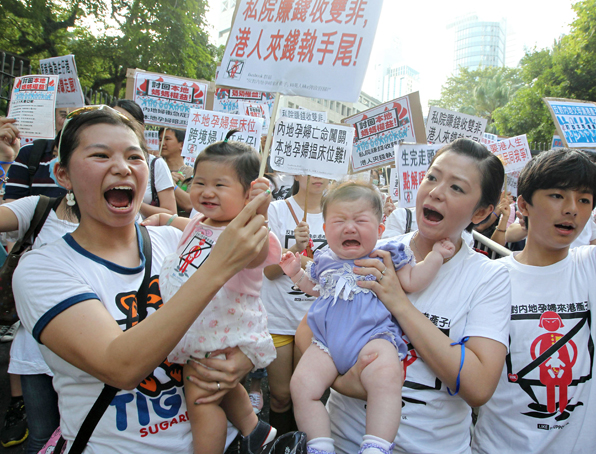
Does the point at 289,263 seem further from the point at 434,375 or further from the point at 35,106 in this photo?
the point at 35,106

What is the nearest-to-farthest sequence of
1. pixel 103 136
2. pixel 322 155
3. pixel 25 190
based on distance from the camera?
pixel 103 136, pixel 25 190, pixel 322 155

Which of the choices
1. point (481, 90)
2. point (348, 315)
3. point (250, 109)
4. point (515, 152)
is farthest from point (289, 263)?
point (481, 90)

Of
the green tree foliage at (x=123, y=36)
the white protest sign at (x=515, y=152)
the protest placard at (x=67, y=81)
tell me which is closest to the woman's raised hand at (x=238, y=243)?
the protest placard at (x=67, y=81)

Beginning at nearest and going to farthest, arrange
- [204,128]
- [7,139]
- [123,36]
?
[7,139]
[204,128]
[123,36]

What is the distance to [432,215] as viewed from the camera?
76.3 inches

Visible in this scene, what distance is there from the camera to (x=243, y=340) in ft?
5.85

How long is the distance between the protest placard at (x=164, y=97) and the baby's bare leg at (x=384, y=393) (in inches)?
202

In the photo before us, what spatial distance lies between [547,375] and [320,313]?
1108 millimetres

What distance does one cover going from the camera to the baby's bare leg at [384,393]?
154 cm

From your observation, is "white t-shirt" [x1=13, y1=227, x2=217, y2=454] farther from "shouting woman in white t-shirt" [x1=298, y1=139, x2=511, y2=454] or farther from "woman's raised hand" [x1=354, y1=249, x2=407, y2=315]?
"woman's raised hand" [x1=354, y1=249, x2=407, y2=315]

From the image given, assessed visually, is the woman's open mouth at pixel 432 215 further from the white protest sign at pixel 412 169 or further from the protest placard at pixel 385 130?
the protest placard at pixel 385 130

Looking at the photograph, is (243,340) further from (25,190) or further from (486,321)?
(25,190)

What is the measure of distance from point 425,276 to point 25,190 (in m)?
3.13

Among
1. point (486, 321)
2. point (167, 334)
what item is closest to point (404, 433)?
point (486, 321)
